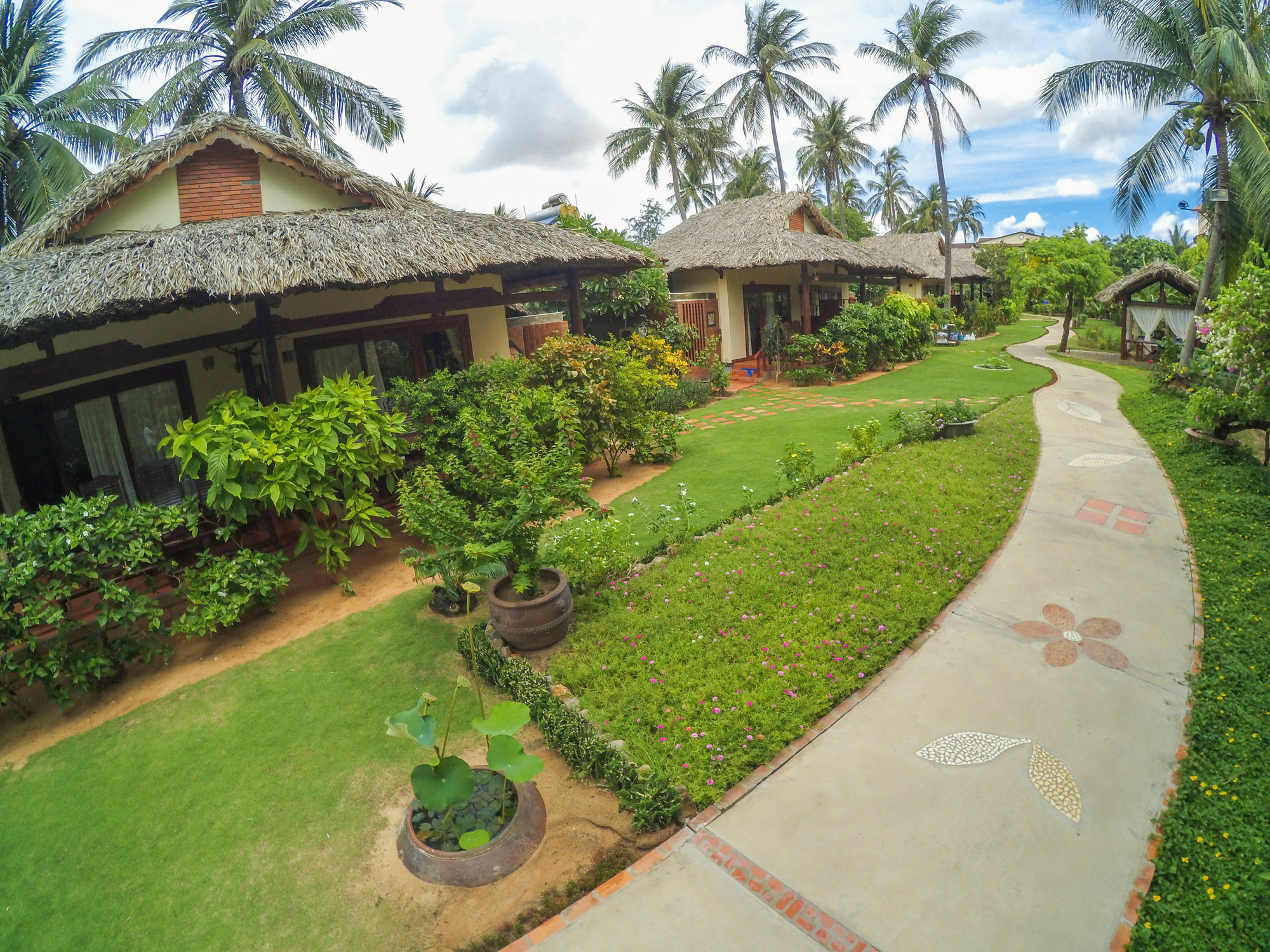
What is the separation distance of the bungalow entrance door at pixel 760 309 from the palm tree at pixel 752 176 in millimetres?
16673

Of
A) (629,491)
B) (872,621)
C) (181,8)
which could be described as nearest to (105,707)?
(629,491)

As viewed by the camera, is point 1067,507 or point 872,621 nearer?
point 872,621

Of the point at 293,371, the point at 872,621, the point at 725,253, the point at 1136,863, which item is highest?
the point at 725,253

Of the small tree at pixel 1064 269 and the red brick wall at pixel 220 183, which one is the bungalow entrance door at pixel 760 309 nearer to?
the small tree at pixel 1064 269

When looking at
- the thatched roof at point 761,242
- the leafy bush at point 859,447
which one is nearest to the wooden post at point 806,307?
the thatched roof at point 761,242

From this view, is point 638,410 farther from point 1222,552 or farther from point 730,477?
point 1222,552

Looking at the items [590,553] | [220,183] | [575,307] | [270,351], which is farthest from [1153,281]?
[220,183]

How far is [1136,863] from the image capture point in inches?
133

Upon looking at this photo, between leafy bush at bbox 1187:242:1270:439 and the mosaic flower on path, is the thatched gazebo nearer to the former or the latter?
leafy bush at bbox 1187:242:1270:439

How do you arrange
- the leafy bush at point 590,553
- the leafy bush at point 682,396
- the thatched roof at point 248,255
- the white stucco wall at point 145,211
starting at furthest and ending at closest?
the leafy bush at point 682,396 < the white stucco wall at point 145,211 < the thatched roof at point 248,255 < the leafy bush at point 590,553

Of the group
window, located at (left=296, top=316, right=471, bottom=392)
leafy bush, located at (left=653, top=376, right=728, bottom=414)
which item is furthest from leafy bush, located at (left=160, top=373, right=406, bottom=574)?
leafy bush, located at (left=653, top=376, right=728, bottom=414)

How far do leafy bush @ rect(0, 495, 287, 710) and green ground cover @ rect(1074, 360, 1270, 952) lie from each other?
6.98m

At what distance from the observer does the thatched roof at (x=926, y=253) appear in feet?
114

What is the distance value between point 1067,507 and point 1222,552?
1.56 m
